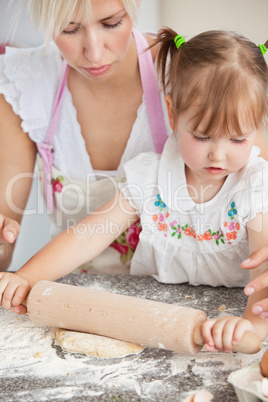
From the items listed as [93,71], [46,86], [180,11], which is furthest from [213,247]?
[180,11]

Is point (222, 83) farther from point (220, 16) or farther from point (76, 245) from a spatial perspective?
point (220, 16)

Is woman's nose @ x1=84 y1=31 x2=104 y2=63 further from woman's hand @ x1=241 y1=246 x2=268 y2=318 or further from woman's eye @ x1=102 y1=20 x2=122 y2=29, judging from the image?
woman's hand @ x1=241 y1=246 x2=268 y2=318

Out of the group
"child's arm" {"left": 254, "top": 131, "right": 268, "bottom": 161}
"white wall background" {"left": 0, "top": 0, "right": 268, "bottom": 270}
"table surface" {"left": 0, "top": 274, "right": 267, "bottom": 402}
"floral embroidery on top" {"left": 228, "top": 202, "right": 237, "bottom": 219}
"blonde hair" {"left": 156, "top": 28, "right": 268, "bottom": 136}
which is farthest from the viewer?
"white wall background" {"left": 0, "top": 0, "right": 268, "bottom": 270}

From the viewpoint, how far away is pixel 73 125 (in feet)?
4.55

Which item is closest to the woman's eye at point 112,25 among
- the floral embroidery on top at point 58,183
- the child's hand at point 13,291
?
the floral embroidery on top at point 58,183

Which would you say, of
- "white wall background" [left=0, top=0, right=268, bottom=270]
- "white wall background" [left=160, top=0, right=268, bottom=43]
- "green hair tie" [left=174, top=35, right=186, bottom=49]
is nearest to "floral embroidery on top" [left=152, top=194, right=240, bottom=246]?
"green hair tie" [left=174, top=35, right=186, bottom=49]

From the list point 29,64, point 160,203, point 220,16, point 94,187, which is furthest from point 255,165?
point 220,16

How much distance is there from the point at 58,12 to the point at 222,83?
14.8 inches

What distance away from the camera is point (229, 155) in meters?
0.97

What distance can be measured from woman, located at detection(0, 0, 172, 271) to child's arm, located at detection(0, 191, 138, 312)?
0.22 metres

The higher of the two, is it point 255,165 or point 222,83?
point 222,83

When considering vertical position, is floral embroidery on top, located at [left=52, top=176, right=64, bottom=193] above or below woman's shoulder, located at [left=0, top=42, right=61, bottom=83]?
below

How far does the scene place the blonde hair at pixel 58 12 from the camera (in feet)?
3.38

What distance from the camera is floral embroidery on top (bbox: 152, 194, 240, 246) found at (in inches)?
41.8
